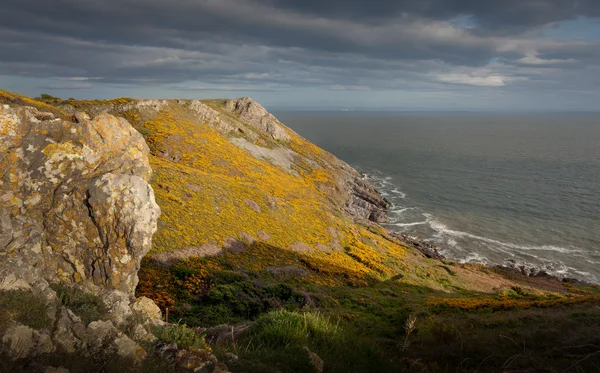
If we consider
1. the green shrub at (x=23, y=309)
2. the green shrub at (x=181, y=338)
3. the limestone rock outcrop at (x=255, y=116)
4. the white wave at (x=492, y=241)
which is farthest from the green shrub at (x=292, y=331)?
the limestone rock outcrop at (x=255, y=116)

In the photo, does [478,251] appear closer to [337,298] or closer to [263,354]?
[337,298]

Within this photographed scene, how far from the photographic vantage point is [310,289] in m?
27.5

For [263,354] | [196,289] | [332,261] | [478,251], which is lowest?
[478,251]

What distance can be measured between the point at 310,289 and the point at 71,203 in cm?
1902

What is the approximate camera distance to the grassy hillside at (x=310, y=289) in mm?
9914

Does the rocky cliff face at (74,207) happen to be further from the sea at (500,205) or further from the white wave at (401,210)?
the white wave at (401,210)

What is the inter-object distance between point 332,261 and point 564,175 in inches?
4383

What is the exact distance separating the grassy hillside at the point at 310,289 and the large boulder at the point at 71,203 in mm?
5630

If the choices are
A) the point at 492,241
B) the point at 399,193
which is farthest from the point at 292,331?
the point at 399,193

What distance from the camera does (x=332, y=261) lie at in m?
36.2

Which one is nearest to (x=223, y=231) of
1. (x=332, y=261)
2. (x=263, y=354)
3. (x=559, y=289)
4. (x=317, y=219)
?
(x=332, y=261)

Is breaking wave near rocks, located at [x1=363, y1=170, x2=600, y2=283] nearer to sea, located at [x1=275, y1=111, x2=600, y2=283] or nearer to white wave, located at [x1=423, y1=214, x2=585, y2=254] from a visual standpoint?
white wave, located at [x1=423, y1=214, x2=585, y2=254]

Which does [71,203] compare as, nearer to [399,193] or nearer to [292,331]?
[292,331]

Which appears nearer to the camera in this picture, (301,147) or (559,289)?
(559,289)
